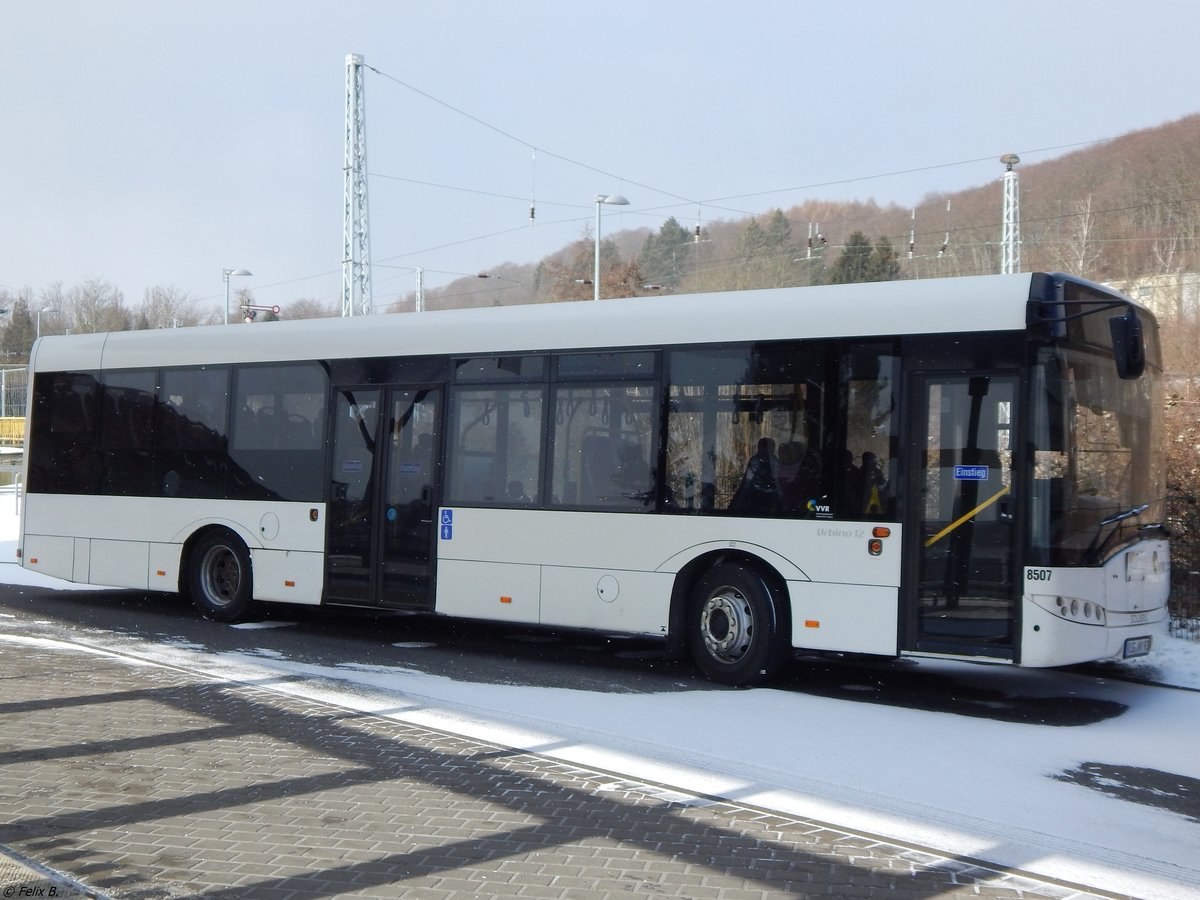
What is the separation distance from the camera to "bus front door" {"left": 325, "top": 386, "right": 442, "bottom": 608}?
12.1m

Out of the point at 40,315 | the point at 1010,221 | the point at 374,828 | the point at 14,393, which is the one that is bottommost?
the point at 374,828

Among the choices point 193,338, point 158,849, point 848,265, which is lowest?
point 158,849

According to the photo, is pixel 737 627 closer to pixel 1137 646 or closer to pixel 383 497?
pixel 1137 646

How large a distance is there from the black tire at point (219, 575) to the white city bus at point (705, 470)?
3 cm

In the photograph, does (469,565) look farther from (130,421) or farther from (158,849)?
(158,849)

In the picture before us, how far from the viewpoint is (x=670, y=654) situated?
10602mm

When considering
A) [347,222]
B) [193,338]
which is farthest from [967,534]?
A: [347,222]

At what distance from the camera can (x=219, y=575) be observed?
13961 millimetres

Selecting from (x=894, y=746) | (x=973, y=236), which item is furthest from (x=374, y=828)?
(x=973, y=236)

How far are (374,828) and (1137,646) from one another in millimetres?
6245

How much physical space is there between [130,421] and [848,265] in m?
50.0

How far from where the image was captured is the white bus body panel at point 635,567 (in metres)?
9.57

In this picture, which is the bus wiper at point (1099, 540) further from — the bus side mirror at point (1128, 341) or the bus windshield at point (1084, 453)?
the bus side mirror at point (1128, 341)

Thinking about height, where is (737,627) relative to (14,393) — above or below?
below
